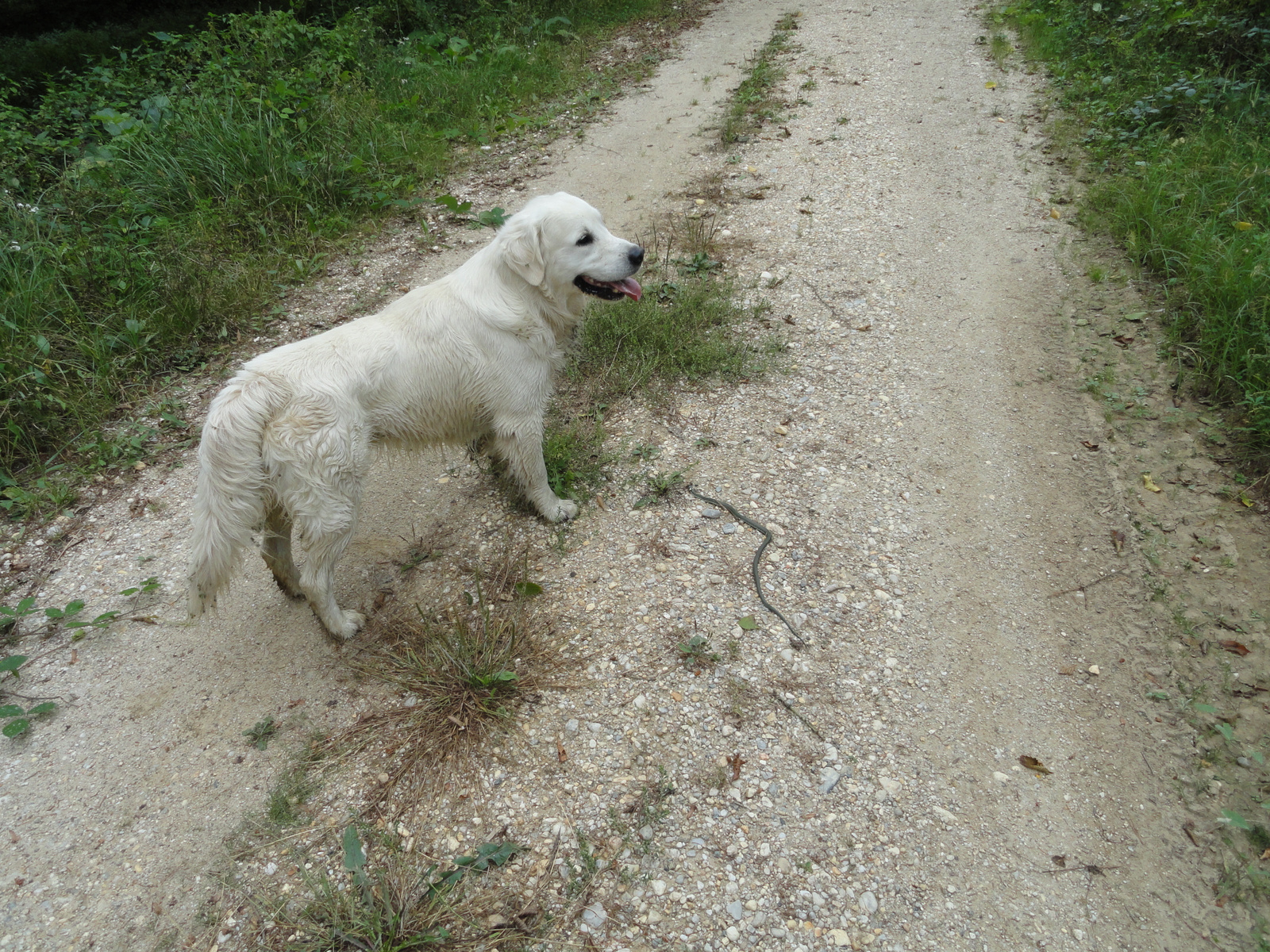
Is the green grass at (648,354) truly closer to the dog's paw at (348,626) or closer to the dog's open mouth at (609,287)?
the dog's open mouth at (609,287)

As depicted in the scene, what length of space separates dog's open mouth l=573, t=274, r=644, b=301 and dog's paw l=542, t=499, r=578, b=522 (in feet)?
4.27

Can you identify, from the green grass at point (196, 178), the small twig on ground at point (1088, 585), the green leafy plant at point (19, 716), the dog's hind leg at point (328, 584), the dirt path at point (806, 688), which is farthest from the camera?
the green grass at point (196, 178)

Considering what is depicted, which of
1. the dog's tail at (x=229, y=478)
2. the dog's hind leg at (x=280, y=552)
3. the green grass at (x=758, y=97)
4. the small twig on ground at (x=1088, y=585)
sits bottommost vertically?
the small twig on ground at (x=1088, y=585)

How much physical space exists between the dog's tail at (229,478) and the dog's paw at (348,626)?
2.28ft

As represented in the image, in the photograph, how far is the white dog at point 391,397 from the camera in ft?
10.9

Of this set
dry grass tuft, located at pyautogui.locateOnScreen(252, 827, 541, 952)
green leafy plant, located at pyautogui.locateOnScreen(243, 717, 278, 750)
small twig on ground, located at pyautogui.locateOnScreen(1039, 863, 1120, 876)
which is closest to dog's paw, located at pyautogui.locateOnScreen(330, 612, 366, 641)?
green leafy plant, located at pyautogui.locateOnScreen(243, 717, 278, 750)

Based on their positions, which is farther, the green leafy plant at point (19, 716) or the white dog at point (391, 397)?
the green leafy plant at point (19, 716)

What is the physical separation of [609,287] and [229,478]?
224cm

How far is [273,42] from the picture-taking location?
909 cm

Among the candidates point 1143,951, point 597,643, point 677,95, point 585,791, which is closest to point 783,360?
point 597,643

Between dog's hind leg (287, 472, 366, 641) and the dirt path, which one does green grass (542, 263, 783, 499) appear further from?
dog's hind leg (287, 472, 366, 641)

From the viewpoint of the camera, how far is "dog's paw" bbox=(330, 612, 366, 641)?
153 inches

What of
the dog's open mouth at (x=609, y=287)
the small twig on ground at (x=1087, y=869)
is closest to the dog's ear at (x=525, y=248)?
the dog's open mouth at (x=609, y=287)

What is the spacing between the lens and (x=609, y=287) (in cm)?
420
